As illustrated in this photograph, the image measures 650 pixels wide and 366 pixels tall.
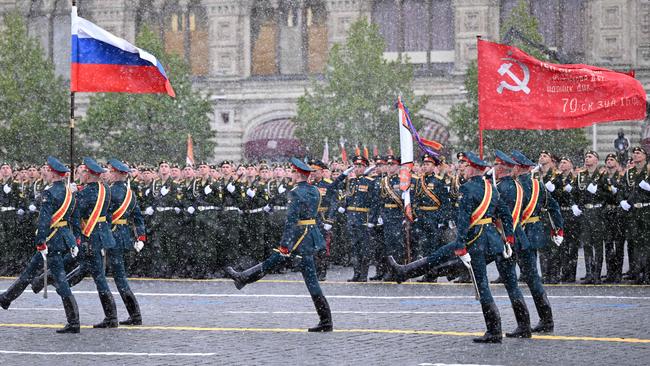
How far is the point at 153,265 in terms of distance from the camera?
21484mm

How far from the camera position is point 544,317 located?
12.6 metres

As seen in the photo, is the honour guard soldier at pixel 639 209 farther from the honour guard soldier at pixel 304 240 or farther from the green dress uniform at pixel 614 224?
the honour guard soldier at pixel 304 240

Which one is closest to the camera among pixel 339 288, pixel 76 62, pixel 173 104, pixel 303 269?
pixel 303 269

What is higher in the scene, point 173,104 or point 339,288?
point 173,104

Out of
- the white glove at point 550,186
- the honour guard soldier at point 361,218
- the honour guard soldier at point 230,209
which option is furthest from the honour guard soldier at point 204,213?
the white glove at point 550,186

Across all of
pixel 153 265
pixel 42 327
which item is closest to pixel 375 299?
pixel 42 327

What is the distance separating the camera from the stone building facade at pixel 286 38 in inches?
1641

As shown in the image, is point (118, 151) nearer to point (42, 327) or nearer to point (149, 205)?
point (149, 205)

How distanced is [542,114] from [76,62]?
5.64 metres

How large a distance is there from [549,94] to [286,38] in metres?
28.9

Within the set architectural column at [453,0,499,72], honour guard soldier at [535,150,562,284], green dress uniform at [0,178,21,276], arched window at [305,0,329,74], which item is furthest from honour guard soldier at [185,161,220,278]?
arched window at [305,0,329,74]

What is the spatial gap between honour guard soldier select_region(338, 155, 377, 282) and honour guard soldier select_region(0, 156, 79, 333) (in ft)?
22.8

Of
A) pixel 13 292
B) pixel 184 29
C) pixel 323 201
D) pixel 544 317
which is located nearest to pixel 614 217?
pixel 323 201

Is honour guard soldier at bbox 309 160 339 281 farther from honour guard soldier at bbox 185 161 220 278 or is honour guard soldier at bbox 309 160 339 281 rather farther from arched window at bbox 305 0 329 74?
arched window at bbox 305 0 329 74
